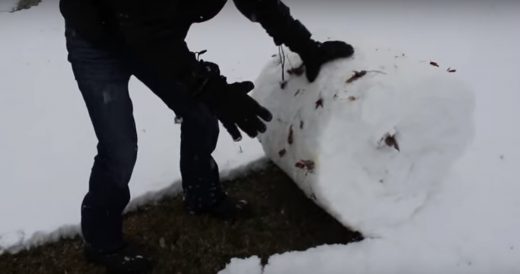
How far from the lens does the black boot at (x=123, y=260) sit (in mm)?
2648

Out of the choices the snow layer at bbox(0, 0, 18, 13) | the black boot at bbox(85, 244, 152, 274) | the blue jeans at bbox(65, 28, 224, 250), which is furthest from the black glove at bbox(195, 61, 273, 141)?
the snow layer at bbox(0, 0, 18, 13)

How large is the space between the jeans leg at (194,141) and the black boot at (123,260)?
41 cm

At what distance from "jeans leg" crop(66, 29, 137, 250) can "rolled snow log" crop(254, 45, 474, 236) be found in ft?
2.59

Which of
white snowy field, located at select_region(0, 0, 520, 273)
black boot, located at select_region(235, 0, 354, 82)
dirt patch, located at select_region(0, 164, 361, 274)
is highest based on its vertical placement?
black boot, located at select_region(235, 0, 354, 82)

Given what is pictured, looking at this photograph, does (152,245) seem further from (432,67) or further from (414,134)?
(432,67)

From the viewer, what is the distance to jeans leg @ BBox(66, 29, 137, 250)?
7.38 feet

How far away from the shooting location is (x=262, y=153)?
3.45 metres

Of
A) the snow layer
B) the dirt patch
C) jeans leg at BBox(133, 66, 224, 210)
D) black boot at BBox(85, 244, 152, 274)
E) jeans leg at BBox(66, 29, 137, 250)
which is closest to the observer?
jeans leg at BBox(66, 29, 137, 250)

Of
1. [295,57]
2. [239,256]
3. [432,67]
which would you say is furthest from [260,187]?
[432,67]

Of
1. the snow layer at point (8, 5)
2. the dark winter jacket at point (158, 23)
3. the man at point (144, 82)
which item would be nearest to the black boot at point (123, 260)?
the man at point (144, 82)

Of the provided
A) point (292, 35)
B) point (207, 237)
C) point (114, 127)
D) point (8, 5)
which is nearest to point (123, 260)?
point (207, 237)

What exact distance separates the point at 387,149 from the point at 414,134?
0.15 m

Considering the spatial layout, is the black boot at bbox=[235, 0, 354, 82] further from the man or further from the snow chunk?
the snow chunk

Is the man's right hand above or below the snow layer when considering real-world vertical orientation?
above
